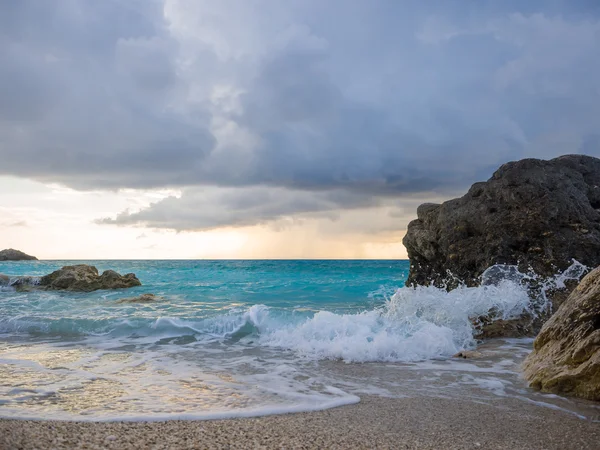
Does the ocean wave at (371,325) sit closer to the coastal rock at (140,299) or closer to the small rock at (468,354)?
the small rock at (468,354)

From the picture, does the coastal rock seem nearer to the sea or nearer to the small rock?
the sea

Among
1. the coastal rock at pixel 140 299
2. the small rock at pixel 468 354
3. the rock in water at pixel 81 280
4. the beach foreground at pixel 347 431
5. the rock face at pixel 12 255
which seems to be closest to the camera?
the beach foreground at pixel 347 431

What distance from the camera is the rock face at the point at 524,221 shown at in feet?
32.0

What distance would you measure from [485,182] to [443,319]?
4014 mm

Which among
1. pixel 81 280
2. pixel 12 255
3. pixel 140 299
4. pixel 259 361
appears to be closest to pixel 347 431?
pixel 259 361

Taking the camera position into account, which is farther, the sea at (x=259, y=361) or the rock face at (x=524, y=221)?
the rock face at (x=524, y=221)

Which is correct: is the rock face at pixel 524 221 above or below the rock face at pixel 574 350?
above

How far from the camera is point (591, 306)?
16.5 ft

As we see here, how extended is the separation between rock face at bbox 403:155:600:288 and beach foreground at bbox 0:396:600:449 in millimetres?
6157

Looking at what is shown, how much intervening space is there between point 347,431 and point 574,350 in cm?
289

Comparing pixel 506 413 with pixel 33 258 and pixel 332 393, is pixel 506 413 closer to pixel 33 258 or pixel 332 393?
pixel 332 393

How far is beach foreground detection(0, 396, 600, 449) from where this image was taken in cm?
337

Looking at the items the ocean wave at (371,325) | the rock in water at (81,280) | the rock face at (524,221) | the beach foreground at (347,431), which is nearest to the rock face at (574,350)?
the beach foreground at (347,431)

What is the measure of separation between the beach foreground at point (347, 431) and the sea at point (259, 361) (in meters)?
0.30
